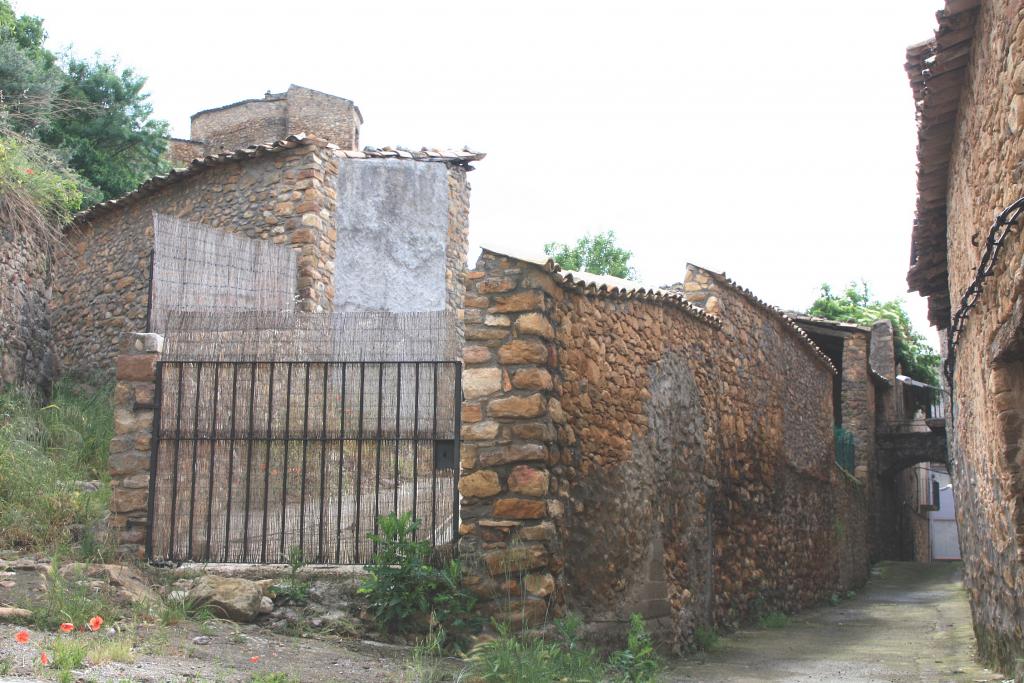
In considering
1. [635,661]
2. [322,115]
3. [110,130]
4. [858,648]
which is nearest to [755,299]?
[858,648]

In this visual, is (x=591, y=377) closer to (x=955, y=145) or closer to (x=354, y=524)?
(x=354, y=524)

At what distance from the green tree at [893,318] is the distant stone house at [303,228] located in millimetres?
15327

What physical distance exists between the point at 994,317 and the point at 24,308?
10.2m

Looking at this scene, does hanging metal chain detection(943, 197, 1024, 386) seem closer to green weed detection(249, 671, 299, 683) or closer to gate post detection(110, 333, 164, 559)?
green weed detection(249, 671, 299, 683)

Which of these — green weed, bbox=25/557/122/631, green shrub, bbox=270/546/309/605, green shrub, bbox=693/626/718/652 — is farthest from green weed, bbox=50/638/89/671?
green shrub, bbox=693/626/718/652

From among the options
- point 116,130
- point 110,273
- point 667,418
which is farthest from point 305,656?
point 116,130

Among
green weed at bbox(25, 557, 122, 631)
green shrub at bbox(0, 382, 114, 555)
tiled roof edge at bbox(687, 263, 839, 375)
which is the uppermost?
tiled roof edge at bbox(687, 263, 839, 375)

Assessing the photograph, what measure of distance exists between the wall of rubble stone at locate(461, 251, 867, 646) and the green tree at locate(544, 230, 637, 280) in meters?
20.9

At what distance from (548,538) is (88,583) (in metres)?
2.73

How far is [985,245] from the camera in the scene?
515cm

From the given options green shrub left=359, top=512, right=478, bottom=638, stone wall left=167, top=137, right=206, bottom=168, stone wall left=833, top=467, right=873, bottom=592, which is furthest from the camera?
stone wall left=167, top=137, right=206, bottom=168

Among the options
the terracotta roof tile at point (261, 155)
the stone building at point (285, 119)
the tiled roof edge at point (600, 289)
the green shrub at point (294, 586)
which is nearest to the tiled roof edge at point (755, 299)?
the tiled roof edge at point (600, 289)

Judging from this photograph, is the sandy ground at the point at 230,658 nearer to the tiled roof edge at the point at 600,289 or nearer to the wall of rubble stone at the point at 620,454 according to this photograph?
the wall of rubble stone at the point at 620,454

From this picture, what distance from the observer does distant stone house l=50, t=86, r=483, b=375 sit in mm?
11969
